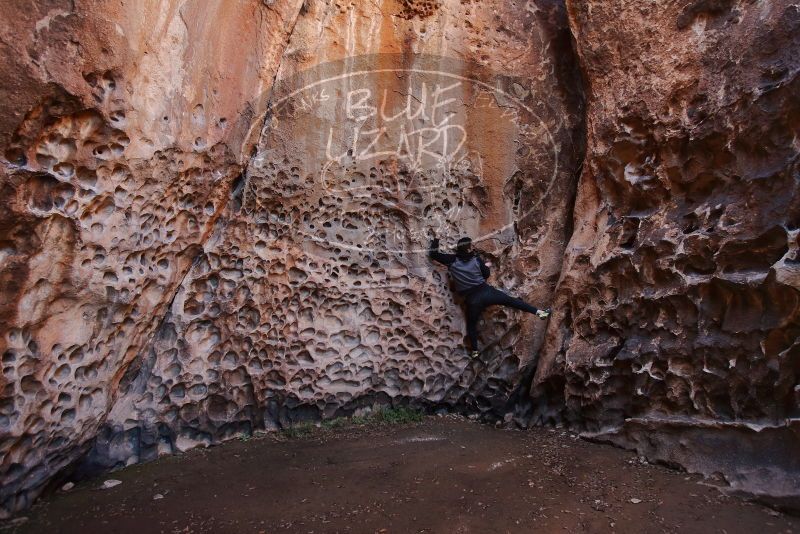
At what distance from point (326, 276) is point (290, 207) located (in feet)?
1.83

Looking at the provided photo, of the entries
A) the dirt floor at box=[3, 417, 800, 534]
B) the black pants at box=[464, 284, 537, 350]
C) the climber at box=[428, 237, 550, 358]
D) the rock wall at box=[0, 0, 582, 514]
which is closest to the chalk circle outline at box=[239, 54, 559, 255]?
the rock wall at box=[0, 0, 582, 514]

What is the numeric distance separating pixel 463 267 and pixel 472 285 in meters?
0.15

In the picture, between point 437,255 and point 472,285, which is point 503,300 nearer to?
point 472,285

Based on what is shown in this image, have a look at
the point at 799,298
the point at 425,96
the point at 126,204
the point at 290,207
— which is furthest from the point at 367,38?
the point at 799,298

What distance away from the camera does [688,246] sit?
127 inches

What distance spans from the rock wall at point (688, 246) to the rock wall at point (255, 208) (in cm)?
51

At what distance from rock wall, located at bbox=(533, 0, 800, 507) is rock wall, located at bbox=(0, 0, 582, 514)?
1.68 feet

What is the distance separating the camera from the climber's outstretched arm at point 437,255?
434 centimetres

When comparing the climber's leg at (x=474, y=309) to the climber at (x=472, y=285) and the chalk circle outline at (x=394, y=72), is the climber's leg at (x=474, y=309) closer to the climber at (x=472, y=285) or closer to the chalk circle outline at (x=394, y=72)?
the climber at (x=472, y=285)

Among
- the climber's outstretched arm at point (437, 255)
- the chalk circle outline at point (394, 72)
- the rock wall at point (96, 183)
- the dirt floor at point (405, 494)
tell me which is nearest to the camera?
the rock wall at point (96, 183)

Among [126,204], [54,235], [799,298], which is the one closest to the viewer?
[799,298]

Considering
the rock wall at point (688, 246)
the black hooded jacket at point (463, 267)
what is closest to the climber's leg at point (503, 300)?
the black hooded jacket at point (463, 267)

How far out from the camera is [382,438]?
3969 mm

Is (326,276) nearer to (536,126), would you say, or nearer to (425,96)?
(425,96)
